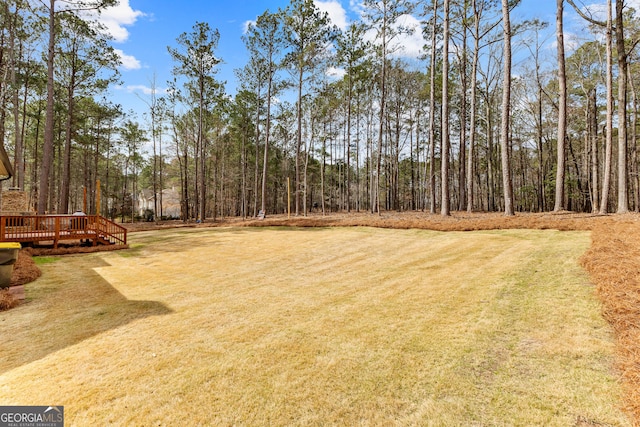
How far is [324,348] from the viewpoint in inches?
105

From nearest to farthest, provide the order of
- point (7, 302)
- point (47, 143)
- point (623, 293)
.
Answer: point (623, 293) → point (7, 302) → point (47, 143)

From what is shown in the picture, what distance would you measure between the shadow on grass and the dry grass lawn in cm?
3

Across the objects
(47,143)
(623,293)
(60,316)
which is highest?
(47,143)

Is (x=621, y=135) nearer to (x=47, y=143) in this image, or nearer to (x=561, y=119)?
(x=561, y=119)

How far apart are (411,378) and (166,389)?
1885 millimetres

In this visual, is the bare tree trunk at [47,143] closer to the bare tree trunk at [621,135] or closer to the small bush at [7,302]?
the small bush at [7,302]

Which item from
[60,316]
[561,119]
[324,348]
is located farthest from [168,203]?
[324,348]

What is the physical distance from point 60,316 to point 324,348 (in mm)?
3519

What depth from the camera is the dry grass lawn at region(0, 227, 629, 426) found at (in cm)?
190

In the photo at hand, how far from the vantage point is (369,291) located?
4.30 metres

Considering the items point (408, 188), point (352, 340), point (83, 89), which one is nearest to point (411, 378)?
point (352, 340)

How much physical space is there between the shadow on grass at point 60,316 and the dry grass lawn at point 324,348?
0.08 ft

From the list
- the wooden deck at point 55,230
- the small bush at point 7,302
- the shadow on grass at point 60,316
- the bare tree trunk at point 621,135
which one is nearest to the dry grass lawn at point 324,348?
the shadow on grass at point 60,316

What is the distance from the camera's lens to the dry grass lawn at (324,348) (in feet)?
6.23
